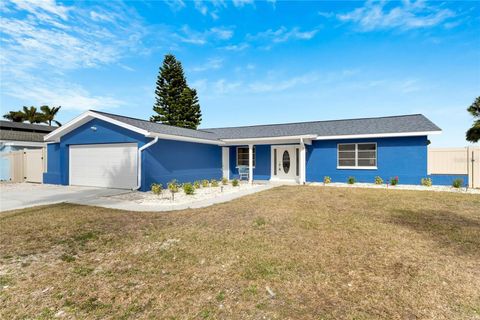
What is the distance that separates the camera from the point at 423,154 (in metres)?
13.5

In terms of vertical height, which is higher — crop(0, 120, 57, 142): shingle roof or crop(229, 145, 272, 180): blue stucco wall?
crop(0, 120, 57, 142): shingle roof

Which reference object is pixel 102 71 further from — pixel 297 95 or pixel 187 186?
pixel 297 95

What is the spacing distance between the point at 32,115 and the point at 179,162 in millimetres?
51402

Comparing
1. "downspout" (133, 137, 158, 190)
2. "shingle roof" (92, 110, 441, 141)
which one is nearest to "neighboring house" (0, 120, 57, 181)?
"shingle roof" (92, 110, 441, 141)

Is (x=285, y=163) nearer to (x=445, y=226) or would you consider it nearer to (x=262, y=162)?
(x=262, y=162)

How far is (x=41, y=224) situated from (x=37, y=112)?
56.2 metres

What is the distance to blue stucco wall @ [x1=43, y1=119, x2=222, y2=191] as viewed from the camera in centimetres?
1243

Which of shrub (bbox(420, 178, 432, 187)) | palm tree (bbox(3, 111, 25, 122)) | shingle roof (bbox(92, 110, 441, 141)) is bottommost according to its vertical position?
shrub (bbox(420, 178, 432, 187))

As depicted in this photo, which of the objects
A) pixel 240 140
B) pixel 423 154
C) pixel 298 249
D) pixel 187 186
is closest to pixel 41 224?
pixel 187 186

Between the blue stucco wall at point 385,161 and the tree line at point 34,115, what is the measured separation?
52.9 metres

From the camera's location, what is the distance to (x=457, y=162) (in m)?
13.1

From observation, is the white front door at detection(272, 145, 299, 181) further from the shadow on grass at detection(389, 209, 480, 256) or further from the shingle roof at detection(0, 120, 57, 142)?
the shingle roof at detection(0, 120, 57, 142)

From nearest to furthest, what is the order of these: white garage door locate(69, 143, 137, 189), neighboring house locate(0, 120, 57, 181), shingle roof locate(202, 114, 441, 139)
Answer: white garage door locate(69, 143, 137, 189) → shingle roof locate(202, 114, 441, 139) → neighboring house locate(0, 120, 57, 181)

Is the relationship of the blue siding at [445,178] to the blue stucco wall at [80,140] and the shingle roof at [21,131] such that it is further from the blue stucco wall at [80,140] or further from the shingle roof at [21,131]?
the shingle roof at [21,131]
